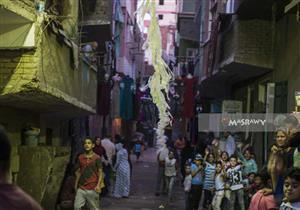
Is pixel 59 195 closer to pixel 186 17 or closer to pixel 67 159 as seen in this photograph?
pixel 67 159

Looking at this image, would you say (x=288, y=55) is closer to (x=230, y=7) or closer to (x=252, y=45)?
(x=252, y=45)

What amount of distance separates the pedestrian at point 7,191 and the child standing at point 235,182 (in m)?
9.20

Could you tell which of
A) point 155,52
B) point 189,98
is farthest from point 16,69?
point 189,98

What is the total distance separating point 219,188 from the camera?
12.3 meters

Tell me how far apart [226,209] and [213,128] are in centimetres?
596

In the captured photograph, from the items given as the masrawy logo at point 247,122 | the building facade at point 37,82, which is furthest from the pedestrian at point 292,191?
the masrawy logo at point 247,122

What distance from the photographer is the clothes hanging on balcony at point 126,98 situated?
25875 millimetres

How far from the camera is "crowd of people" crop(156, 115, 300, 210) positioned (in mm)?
5980

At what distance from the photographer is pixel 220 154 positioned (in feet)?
43.2

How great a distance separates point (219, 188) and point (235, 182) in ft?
1.74

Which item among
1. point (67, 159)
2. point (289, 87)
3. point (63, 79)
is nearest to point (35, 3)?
point (63, 79)

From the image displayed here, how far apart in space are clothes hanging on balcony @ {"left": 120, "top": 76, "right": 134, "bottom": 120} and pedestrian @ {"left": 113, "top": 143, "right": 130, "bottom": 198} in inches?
350

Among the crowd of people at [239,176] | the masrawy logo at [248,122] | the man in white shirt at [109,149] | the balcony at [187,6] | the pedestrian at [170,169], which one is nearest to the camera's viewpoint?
the crowd of people at [239,176]

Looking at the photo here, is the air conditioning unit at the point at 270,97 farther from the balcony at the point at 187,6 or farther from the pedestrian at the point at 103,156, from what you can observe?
the balcony at the point at 187,6
